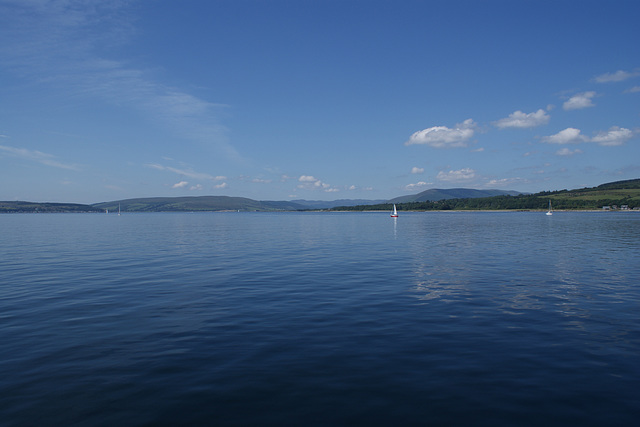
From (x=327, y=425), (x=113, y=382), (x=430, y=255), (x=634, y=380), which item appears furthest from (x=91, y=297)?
(x=430, y=255)

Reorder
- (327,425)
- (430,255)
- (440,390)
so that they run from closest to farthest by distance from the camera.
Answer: (327,425) → (440,390) → (430,255)

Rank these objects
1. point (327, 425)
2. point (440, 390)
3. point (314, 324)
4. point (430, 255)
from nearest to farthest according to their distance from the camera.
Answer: point (327, 425)
point (440, 390)
point (314, 324)
point (430, 255)

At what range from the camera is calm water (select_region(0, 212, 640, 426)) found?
10.7 meters

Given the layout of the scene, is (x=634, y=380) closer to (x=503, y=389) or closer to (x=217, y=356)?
(x=503, y=389)

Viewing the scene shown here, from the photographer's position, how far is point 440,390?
11727 millimetres

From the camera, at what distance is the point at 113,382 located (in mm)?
12289

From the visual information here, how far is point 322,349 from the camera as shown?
1522 centimetres

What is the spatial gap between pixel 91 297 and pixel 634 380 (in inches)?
1125

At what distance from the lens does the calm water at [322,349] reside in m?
10.7


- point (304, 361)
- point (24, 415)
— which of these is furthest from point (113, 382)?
point (304, 361)

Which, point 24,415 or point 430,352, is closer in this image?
point 24,415

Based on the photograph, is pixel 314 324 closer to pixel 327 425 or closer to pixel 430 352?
pixel 430 352

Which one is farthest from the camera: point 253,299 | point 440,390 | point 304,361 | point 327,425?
point 253,299

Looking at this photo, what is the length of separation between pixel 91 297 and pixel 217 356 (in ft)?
50.6
